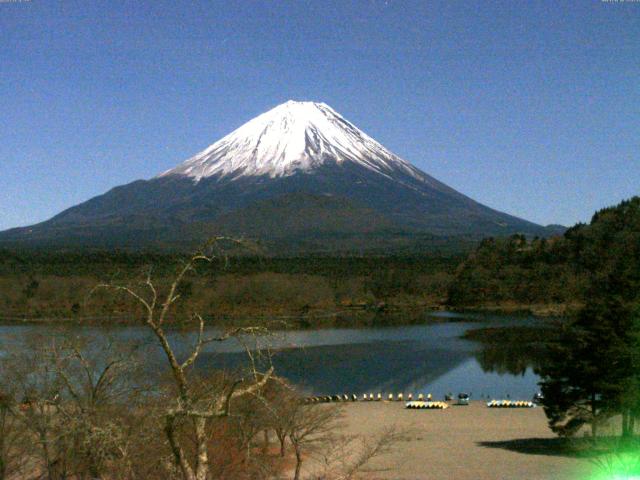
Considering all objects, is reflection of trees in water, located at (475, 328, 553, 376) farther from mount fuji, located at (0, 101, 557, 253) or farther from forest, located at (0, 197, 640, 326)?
mount fuji, located at (0, 101, 557, 253)

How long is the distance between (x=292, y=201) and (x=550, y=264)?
7884 cm

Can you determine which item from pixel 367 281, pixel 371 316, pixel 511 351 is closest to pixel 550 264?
pixel 367 281

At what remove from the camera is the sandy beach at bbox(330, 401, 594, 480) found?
14609 mm

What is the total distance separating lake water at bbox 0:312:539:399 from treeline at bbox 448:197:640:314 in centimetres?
1886

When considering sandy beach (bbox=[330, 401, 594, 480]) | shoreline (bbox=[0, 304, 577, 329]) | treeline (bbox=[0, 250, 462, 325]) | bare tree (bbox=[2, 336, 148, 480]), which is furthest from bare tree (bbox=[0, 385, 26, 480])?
treeline (bbox=[0, 250, 462, 325])

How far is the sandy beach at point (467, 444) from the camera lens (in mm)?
14609

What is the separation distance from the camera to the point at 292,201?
143375mm

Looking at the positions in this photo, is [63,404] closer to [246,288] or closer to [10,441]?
[10,441]

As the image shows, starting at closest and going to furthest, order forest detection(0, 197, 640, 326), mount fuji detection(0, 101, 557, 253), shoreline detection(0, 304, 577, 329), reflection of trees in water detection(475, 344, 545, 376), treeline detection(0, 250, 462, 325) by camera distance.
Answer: reflection of trees in water detection(475, 344, 545, 376) < shoreline detection(0, 304, 577, 329) < treeline detection(0, 250, 462, 325) < forest detection(0, 197, 640, 326) < mount fuji detection(0, 101, 557, 253)

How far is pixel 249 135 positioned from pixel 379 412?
6245 inches

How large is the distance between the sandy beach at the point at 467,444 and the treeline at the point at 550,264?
3741 cm

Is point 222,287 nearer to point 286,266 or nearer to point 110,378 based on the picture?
point 286,266

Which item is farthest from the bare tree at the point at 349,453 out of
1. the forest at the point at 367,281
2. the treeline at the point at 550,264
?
the treeline at the point at 550,264

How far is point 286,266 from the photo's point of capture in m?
74.9
